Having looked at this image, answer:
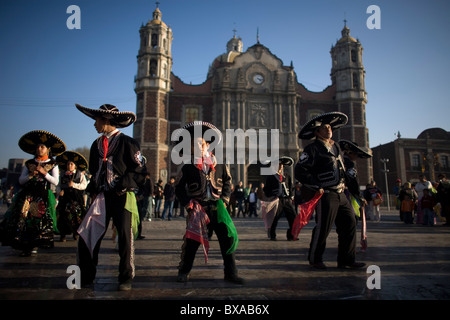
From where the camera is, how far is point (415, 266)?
12.6 ft

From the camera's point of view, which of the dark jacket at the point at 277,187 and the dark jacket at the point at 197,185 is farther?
the dark jacket at the point at 277,187

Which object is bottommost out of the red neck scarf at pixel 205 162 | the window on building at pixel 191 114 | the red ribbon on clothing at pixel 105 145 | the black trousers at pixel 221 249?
the black trousers at pixel 221 249

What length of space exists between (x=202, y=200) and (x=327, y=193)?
175 cm

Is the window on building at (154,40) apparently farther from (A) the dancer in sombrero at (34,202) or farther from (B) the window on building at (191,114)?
(A) the dancer in sombrero at (34,202)

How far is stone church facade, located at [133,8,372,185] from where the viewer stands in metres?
26.6

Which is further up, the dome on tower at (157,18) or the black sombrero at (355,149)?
the dome on tower at (157,18)

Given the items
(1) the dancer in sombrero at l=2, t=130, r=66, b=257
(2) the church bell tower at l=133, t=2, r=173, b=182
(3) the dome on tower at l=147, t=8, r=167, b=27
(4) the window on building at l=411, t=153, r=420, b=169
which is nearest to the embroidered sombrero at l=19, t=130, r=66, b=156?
(1) the dancer in sombrero at l=2, t=130, r=66, b=257

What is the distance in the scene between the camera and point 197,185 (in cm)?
351

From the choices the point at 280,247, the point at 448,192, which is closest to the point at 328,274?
the point at 280,247

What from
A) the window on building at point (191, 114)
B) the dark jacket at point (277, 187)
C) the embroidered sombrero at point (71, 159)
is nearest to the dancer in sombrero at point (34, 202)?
the embroidered sombrero at point (71, 159)

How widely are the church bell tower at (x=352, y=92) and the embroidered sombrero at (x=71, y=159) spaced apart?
26.5 meters

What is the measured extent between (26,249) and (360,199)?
5.50 meters

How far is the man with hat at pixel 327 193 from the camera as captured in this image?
3867mm

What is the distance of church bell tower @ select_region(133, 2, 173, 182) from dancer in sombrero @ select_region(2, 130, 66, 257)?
2035 cm
